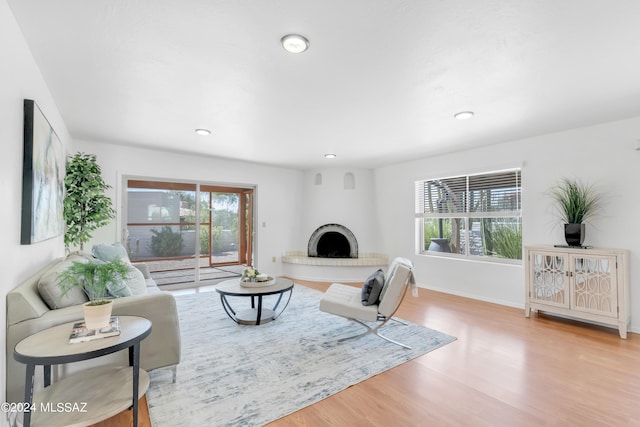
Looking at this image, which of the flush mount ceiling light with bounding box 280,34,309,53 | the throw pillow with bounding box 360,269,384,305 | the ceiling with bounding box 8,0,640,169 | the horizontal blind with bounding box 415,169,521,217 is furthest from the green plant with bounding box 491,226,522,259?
the flush mount ceiling light with bounding box 280,34,309,53

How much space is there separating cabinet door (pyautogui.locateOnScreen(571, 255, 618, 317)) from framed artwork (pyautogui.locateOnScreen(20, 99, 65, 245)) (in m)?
4.93

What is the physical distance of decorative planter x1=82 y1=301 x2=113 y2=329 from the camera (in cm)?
161

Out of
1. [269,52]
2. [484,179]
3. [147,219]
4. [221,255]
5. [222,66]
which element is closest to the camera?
[269,52]

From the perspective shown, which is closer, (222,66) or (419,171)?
(222,66)

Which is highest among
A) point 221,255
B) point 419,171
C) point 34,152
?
point 419,171

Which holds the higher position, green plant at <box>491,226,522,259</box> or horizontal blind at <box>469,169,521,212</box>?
horizontal blind at <box>469,169,521,212</box>

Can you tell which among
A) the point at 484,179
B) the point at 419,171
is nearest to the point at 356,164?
the point at 419,171

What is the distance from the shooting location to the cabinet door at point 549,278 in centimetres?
339

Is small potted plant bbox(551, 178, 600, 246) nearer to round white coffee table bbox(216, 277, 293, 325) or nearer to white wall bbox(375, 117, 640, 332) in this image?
white wall bbox(375, 117, 640, 332)

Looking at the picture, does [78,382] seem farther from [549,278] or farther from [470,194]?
[470,194]

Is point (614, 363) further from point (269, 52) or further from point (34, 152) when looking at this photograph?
point (34, 152)

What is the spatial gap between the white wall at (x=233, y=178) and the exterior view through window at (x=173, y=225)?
0.77 ft

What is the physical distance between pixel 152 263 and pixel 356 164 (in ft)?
13.5

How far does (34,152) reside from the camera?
190 centimetres
